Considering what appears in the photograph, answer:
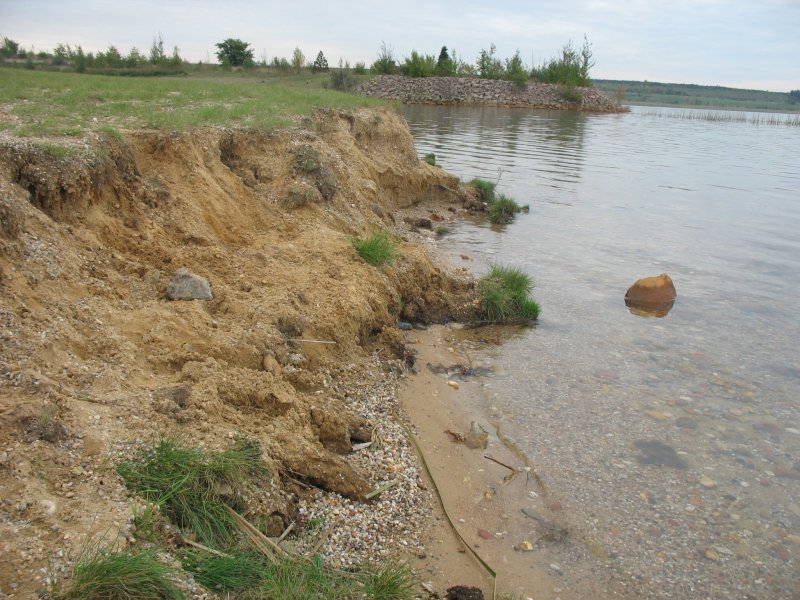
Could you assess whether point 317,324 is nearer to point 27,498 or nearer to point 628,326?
point 27,498

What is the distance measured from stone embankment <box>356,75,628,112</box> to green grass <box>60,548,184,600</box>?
2133 inches

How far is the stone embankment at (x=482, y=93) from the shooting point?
5697 centimetres

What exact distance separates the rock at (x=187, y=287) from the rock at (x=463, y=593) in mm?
3821

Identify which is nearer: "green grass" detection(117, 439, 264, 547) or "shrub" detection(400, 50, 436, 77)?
"green grass" detection(117, 439, 264, 547)

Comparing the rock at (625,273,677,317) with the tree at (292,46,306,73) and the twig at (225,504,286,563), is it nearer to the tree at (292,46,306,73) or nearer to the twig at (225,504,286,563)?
the twig at (225,504,286,563)

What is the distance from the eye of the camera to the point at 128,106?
9.89 meters

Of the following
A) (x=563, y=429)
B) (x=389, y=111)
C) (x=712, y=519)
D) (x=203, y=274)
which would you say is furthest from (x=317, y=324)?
(x=389, y=111)

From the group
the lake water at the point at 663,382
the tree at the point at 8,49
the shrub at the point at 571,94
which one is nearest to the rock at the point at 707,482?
the lake water at the point at 663,382

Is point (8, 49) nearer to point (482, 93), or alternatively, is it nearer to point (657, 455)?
point (657, 455)

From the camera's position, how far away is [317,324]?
22.8ft

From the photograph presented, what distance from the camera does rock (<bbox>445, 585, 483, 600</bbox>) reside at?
170 inches

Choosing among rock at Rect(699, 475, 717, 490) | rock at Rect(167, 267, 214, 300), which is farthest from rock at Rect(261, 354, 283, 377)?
rock at Rect(699, 475, 717, 490)

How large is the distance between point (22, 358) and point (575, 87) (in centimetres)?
6579

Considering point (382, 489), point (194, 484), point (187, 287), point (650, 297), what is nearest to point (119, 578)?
point (194, 484)
